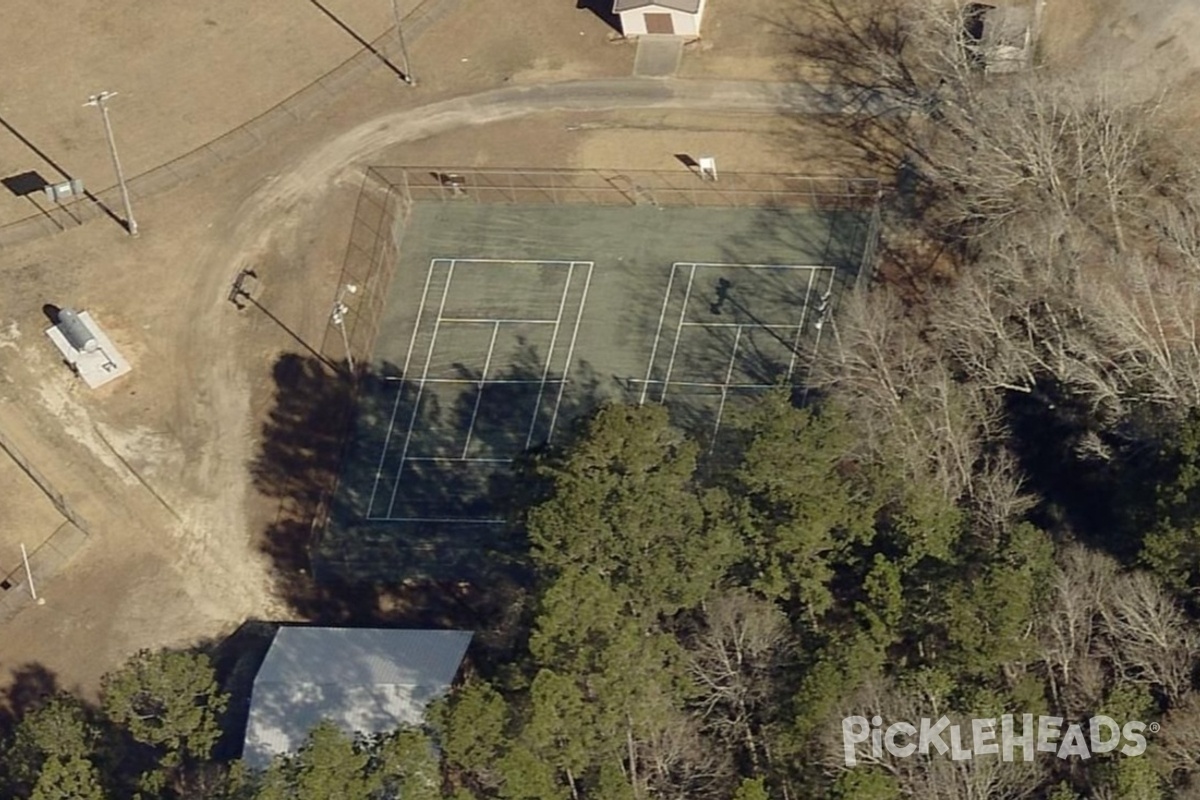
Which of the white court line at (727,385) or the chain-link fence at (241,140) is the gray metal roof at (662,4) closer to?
the chain-link fence at (241,140)

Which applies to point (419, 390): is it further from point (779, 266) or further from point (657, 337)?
point (779, 266)

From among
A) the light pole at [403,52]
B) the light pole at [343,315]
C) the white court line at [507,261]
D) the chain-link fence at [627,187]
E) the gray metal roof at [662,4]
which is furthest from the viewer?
the light pole at [403,52]

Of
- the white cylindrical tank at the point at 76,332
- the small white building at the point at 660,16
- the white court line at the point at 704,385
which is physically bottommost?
the white cylindrical tank at the point at 76,332

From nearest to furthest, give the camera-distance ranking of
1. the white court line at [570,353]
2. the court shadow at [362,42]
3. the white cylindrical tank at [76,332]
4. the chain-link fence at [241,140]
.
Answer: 1. the white court line at [570,353]
2. the white cylindrical tank at [76,332]
3. the chain-link fence at [241,140]
4. the court shadow at [362,42]

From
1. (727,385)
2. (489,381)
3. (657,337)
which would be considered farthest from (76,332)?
(727,385)

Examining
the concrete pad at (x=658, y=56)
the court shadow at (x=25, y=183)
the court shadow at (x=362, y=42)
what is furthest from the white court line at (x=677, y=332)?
the court shadow at (x=25, y=183)
